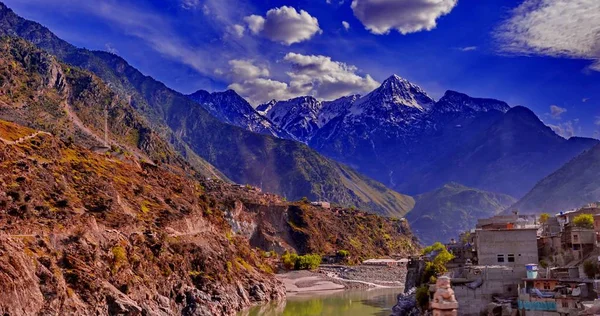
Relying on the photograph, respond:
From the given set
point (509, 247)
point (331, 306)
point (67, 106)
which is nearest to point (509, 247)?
point (509, 247)

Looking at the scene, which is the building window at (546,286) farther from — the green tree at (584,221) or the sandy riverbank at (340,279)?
the sandy riverbank at (340,279)

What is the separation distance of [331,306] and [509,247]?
48.0 metres

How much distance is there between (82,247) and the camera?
62.3 metres

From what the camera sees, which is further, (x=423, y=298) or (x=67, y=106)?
(x=67, y=106)

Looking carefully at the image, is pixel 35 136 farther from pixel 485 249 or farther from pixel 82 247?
pixel 485 249

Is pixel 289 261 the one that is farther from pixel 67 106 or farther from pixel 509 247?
pixel 509 247

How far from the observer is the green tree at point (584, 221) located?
168ft

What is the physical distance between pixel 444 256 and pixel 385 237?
444 ft

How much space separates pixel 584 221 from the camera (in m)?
52.3

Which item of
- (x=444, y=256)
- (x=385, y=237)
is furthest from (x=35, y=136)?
(x=385, y=237)

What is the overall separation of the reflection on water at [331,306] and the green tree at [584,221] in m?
28.9

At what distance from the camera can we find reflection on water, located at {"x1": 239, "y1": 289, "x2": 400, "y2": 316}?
268 feet

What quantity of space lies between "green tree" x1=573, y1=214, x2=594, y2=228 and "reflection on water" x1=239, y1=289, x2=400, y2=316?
28879 mm

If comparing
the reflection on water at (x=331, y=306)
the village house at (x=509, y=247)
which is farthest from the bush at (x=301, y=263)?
the village house at (x=509, y=247)
